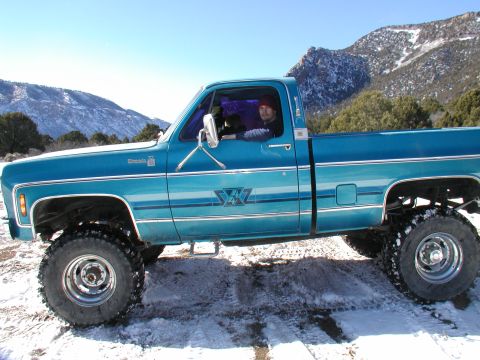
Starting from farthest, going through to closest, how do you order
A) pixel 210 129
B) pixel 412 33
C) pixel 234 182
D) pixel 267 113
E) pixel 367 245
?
pixel 412 33 → pixel 367 245 → pixel 267 113 → pixel 234 182 → pixel 210 129

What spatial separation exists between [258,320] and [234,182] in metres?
1.32

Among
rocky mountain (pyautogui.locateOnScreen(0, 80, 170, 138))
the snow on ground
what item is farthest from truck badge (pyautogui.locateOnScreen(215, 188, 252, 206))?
rocky mountain (pyautogui.locateOnScreen(0, 80, 170, 138))

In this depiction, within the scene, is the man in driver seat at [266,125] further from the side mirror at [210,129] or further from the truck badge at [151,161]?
the truck badge at [151,161]

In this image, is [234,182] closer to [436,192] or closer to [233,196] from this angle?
[233,196]

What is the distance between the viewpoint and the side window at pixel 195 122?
3490 mm

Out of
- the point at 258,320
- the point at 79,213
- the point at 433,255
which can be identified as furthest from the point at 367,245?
the point at 79,213

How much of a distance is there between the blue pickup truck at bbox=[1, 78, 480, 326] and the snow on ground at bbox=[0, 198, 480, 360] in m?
0.27

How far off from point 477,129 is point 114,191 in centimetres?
357

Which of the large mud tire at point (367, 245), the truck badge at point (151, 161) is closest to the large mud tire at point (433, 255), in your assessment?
the large mud tire at point (367, 245)

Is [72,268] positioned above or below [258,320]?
above

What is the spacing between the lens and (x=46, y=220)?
356 centimetres

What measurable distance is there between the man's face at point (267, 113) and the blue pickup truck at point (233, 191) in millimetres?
10

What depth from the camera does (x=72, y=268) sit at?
3.50m

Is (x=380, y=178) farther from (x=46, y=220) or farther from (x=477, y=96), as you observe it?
(x=477, y=96)
